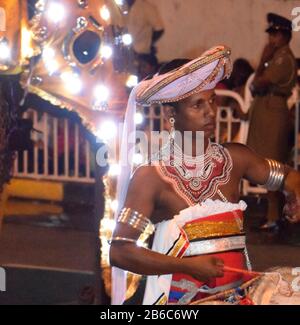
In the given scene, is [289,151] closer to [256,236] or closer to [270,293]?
[256,236]

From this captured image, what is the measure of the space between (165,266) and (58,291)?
348 cm

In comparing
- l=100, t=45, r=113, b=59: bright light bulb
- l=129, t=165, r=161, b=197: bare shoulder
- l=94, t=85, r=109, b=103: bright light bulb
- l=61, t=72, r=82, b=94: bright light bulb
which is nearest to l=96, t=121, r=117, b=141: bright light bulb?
l=94, t=85, r=109, b=103: bright light bulb

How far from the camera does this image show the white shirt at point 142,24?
452 inches

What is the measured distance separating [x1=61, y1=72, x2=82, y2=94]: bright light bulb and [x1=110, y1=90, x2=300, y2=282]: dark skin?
164 centimetres

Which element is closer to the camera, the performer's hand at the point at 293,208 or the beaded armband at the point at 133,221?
the beaded armband at the point at 133,221

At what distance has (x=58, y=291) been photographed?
6.68 meters

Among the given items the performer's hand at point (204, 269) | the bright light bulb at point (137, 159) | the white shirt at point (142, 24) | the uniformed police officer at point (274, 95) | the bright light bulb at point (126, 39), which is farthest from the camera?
the white shirt at point (142, 24)

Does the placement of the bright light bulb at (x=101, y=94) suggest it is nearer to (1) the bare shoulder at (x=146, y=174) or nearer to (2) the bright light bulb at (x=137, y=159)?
(2) the bright light bulb at (x=137, y=159)

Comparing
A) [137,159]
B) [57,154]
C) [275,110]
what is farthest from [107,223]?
[57,154]

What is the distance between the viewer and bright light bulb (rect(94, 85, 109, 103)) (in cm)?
517

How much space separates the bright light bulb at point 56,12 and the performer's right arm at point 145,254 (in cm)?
194

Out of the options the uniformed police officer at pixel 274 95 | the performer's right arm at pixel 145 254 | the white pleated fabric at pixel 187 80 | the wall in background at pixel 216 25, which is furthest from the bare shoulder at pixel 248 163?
the wall in background at pixel 216 25

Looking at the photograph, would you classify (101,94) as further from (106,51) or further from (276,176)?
(276,176)
